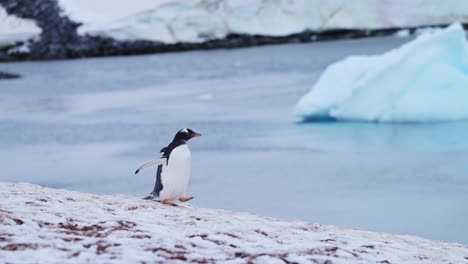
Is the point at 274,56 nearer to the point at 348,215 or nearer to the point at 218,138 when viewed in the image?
the point at 218,138

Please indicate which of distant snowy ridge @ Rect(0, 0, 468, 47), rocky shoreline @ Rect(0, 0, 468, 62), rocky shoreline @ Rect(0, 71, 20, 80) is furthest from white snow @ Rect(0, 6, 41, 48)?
rocky shoreline @ Rect(0, 71, 20, 80)

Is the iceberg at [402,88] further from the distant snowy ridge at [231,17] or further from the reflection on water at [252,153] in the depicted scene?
the distant snowy ridge at [231,17]

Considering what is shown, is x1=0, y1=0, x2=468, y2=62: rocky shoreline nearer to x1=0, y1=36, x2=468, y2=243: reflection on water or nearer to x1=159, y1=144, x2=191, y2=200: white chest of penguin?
x1=0, y1=36, x2=468, y2=243: reflection on water

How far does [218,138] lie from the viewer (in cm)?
1059

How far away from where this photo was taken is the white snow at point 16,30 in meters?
27.2

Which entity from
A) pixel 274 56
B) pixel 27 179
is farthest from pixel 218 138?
pixel 274 56

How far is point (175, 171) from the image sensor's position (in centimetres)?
450

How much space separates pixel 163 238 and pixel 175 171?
1133 mm

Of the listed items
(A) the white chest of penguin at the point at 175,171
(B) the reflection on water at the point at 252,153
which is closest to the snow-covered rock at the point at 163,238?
(A) the white chest of penguin at the point at 175,171

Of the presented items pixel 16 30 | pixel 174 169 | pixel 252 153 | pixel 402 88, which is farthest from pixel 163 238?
pixel 16 30

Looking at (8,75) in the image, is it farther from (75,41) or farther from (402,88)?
(402,88)

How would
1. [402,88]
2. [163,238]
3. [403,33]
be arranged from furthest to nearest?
[403,33], [402,88], [163,238]

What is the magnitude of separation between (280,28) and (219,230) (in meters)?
23.9

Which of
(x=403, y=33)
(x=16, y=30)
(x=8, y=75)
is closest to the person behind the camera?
(x=8, y=75)
